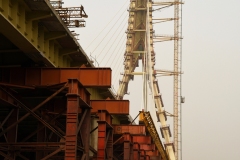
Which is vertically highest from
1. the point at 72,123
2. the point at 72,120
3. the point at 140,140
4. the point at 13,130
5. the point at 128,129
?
the point at 128,129

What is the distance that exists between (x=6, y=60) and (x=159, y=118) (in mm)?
64973

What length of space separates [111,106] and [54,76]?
1104 cm

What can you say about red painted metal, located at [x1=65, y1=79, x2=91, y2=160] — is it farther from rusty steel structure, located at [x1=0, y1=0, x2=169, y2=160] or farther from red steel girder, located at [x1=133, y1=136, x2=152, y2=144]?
red steel girder, located at [x1=133, y1=136, x2=152, y2=144]

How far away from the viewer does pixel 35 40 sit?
26.3 meters

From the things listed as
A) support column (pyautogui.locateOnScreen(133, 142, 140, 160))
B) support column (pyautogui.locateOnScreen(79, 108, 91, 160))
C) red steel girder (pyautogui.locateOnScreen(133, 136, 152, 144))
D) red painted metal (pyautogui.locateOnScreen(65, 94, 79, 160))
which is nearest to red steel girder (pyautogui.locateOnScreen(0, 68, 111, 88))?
support column (pyautogui.locateOnScreen(79, 108, 91, 160))

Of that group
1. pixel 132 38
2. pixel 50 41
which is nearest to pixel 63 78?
pixel 50 41

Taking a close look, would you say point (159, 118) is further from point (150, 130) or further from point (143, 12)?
point (150, 130)

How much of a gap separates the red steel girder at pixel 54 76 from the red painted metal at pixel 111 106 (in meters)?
10.2

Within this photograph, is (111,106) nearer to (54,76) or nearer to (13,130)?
(13,130)

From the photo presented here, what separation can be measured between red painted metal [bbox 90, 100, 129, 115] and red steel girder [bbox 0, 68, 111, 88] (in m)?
10.2

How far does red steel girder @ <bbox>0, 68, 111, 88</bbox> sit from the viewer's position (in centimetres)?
2683

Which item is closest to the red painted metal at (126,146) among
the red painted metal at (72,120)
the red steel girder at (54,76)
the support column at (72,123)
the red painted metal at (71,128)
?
the red steel girder at (54,76)

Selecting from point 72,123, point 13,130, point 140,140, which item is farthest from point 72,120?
point 140,140

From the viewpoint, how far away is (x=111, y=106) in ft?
123
